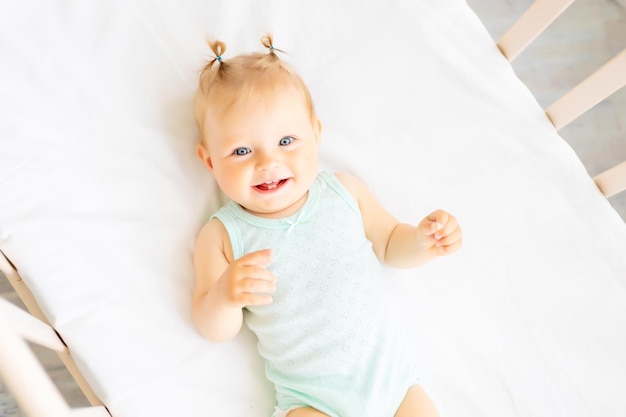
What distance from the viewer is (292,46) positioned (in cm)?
116

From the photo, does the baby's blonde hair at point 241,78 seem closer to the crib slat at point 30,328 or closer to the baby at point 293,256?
the baby at point 293,256

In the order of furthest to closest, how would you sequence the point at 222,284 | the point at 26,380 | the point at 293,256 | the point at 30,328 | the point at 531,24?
the point at 531,24 → the point at 293,256 → the point at 222,284 → the point at 30,328 → the point at 26,380

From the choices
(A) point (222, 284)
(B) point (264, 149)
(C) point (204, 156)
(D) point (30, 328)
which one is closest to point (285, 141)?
(B) point (264, 149)

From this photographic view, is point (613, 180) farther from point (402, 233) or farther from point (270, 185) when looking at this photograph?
point (270, 185)

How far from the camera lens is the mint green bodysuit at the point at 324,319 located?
36.8 inches

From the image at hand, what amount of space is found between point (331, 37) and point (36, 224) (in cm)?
65

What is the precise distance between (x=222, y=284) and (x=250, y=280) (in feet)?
0.21

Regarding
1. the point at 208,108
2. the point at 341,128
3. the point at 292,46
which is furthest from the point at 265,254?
the point at 292,46

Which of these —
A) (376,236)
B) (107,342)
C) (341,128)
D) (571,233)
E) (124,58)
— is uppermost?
(124,58)

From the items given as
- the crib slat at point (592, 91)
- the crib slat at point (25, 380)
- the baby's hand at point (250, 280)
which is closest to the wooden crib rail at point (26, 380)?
the crib slat at point (25, 380)

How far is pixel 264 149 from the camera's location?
3.07 ft

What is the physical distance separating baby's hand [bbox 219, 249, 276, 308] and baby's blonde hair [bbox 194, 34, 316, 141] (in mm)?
265

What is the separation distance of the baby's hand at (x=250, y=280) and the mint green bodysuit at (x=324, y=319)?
0.46 feet

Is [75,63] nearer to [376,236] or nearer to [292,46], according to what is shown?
[292,46]
